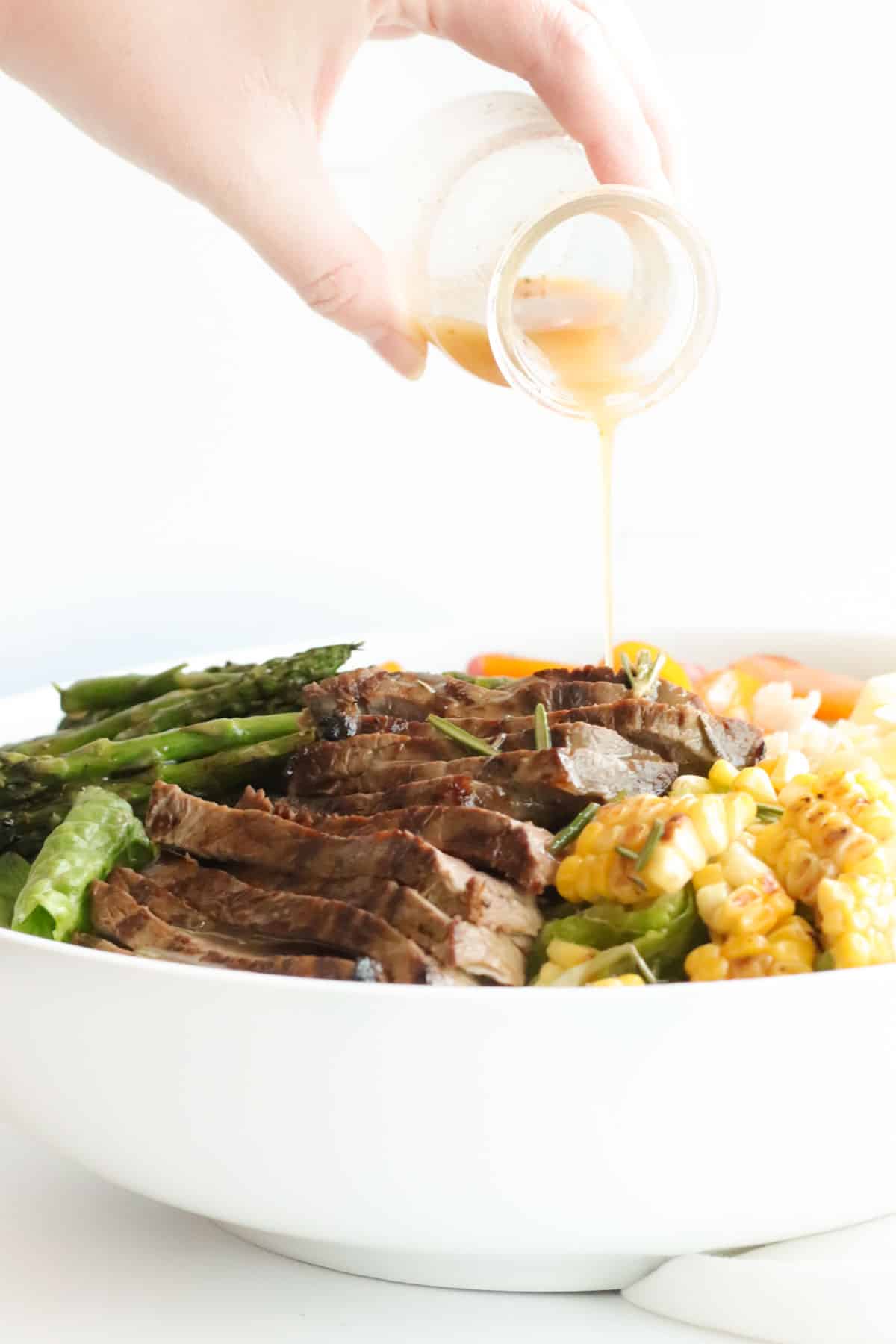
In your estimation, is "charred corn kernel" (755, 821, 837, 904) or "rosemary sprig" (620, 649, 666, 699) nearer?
"charred corn kernel" (755, 821, 837, 904)

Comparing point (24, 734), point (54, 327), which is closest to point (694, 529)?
point (54, 327)

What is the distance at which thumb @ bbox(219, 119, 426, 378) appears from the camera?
10.5ft

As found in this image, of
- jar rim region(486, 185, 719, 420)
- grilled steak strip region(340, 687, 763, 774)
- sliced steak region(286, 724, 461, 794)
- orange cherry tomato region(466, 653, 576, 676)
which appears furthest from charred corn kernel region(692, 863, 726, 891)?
orange cherry tomato region(466, 653, 576, 676)

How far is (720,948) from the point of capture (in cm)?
220

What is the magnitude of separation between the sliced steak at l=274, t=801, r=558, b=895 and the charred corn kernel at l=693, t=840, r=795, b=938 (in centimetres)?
25

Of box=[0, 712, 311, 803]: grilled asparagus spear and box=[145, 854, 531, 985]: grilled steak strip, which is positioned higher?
box=[0, 712, 311, 803]: grilled asparagus spear

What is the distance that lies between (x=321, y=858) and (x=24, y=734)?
66.9 inches

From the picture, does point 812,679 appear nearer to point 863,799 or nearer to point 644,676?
A: point 644,676

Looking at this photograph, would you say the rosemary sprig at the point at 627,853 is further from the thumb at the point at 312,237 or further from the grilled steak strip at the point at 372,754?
the thumb at the point at 312,237

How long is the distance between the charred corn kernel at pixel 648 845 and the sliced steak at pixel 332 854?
0.13 m

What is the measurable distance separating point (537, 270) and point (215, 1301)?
2142 mm

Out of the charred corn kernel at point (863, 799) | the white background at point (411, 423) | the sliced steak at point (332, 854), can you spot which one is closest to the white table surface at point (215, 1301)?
the sliced steak at point (332, 854)

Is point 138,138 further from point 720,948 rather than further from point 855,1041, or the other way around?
point 855,1041

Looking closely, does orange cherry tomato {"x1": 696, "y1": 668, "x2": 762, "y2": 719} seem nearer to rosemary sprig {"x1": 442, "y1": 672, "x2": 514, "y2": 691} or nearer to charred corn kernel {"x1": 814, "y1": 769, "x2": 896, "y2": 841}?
rosemary sprig {"x1": 442, "y1": 672, "x2": 514, "y2": 691}
